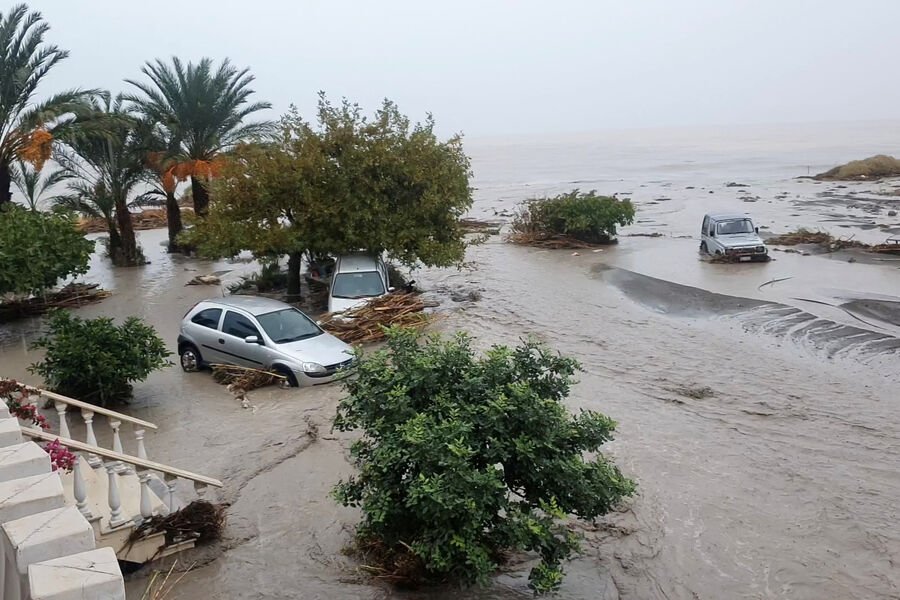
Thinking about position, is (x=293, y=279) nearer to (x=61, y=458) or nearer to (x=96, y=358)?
(x=96, y=358)

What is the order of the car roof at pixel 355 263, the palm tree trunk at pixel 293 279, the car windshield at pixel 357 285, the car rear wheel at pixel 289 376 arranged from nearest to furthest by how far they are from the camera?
the car rear wheel at pixel 289 376 → the car windshield at pixel 357 285 → the car roof at pixel 355 263 → the palm tree trunk at pixel 293 279

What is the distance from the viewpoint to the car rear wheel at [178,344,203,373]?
583 inches

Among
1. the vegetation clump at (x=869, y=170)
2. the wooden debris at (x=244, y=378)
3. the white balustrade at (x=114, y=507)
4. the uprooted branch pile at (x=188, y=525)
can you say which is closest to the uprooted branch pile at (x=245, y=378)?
the wooden debris at (x=244, y=378)

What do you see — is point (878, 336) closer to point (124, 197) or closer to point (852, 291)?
point (852, 291)

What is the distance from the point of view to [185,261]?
1195 inches

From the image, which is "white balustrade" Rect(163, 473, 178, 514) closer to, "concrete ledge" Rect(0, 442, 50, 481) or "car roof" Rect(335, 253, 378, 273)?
"concrete ledge" Rect(0, 442, 50, 481)

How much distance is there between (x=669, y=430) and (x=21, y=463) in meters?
9.02

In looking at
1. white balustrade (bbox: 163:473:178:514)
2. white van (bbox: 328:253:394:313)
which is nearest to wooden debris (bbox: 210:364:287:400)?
white van (bbox: 328:253:394:313)

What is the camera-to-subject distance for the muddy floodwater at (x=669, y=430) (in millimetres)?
7367

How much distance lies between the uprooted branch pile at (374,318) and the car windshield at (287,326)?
184 cm

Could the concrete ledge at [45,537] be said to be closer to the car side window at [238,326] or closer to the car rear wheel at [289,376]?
the car rear wheel at [289,376]

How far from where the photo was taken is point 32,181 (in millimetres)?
27984

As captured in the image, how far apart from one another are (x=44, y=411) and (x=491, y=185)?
227 ft

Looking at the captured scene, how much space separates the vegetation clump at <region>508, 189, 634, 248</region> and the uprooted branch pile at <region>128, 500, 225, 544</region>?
2571 cm
